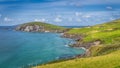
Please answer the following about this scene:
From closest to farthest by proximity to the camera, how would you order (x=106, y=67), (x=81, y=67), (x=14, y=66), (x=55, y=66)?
(x=106, y=67)
(x=81, y=67)
(x=55, y=66)
(x=14, y=66)

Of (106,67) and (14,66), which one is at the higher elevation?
(106,67)

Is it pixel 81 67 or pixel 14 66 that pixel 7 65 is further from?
pixel 81 67

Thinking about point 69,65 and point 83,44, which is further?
point 83,44

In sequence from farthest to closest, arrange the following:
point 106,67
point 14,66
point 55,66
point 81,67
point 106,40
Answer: point 106,40
point 14,66
point 55,66
point 81,67
point 106,67

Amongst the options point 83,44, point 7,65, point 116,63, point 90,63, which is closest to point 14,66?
point 7,65

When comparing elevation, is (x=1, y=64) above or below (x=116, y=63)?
below

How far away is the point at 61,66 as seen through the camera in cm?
6406

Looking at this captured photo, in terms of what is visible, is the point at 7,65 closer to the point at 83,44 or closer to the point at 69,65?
the point at 69,65

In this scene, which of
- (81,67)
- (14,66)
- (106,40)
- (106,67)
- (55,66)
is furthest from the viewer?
(106,40)

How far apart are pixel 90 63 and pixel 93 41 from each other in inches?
5347

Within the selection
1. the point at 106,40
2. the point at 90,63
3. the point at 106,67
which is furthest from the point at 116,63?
the point at 106,40

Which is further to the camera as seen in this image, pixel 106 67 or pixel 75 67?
pixel 75 67

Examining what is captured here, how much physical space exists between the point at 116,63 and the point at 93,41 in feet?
458

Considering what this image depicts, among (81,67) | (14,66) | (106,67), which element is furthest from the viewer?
(14,66)
